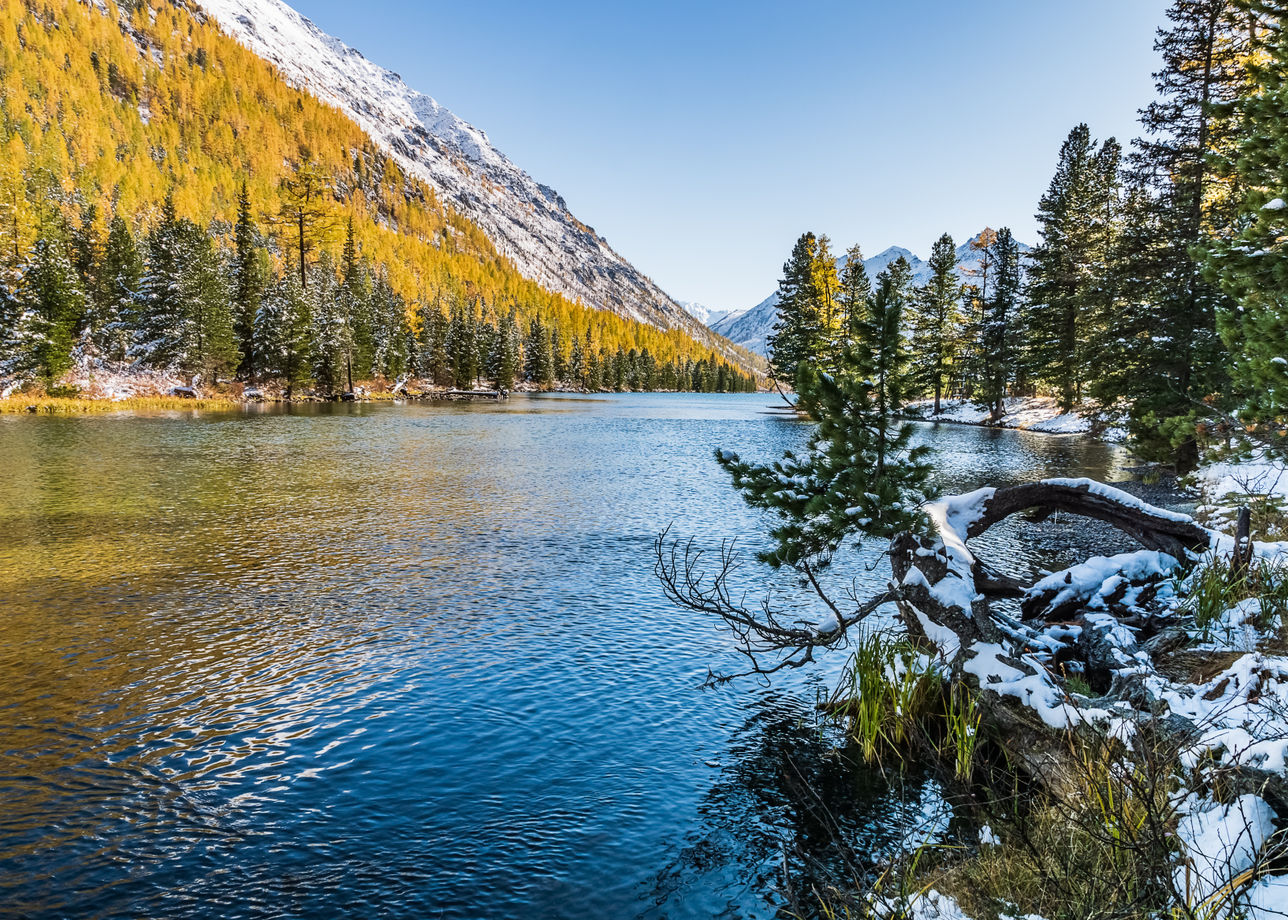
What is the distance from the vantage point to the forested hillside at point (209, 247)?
61.8 m

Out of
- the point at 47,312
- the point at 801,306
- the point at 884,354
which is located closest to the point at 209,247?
the point at 47,312

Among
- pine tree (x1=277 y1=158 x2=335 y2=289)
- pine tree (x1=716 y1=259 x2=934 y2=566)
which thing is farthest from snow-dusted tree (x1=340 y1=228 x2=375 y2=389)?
pine tree (x1=716 y1=259 x2=934 y2=566)

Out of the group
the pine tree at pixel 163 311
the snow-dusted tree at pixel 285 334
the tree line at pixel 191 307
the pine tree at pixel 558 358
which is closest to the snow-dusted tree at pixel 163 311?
the pine tree at pixel 163 311

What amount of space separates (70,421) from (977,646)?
51489 millimetres

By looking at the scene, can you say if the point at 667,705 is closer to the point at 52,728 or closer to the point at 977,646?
the point at 977,646

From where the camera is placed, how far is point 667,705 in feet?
31.7

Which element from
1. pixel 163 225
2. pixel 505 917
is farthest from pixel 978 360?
pixel 163 225

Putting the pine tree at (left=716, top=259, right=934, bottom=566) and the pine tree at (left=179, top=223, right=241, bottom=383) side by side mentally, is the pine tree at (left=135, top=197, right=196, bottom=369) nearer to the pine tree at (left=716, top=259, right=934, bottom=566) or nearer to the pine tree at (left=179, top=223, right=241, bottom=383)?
the pine tree at (left=179, top=223, right=241, bottom=383)

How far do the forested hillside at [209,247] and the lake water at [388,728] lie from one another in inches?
2036

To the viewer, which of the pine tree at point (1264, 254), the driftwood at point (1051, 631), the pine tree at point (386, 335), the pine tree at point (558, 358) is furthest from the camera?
the pine tree at point (558, 358)

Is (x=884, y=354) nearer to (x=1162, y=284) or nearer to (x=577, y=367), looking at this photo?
(x=1162, y=284)

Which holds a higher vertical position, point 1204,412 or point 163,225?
point 163,225

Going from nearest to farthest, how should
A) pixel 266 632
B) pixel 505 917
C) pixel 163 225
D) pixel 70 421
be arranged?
pixel 505 917 < pixel 266 632 < pixel 70 421 < pixel 163 225

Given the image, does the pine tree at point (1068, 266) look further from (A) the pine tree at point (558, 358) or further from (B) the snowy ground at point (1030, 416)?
(A) the pine tree at point (558, 358)
